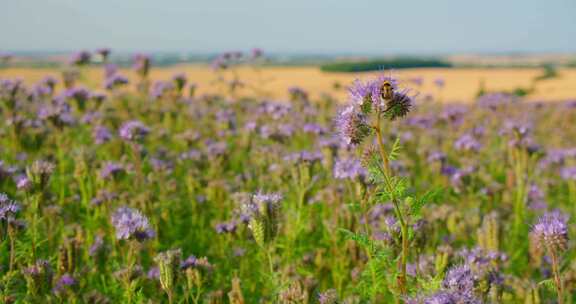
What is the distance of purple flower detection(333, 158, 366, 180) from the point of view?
15.4 feet

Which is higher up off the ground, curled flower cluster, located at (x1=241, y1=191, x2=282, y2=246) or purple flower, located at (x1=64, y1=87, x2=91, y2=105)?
purple flower, located at (x1=64, y1=87, x2=91, y2=105)

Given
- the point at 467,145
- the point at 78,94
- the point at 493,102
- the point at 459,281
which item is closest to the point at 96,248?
the point at 459,281

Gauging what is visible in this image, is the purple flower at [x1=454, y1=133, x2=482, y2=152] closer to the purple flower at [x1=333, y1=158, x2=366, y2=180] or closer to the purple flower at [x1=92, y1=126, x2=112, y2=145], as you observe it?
the purple flower at [x1=333, y1=158, x2=366, y2=180]

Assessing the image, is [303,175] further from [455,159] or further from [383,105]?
[455,159]

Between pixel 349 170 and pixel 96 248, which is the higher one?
pixel 349 170

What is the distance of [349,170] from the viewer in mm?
4816

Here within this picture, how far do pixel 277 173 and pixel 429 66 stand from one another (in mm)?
58144

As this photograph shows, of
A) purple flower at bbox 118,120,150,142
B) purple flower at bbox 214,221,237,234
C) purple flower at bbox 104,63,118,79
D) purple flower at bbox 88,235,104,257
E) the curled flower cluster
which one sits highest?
purple flower at bbox 104,63,118,79

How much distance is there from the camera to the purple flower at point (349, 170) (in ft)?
15.4

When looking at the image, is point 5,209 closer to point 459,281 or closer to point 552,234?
point 459,281

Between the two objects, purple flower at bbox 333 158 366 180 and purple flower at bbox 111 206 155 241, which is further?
purple flower at bbox 333 158 366 180

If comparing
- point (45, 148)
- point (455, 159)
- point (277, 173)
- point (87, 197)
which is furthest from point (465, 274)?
point (455, 159)

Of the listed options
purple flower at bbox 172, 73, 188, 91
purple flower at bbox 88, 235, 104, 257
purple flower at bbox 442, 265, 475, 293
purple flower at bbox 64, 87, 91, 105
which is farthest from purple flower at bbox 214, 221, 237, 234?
purple flower at bbox 172, 73, 188, 91

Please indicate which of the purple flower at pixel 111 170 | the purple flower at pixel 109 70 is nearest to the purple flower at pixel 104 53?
the purple flower at pixel 109 70
